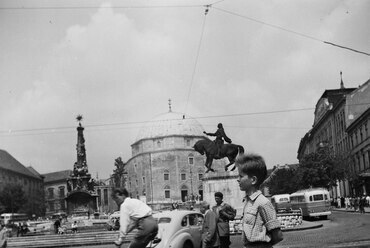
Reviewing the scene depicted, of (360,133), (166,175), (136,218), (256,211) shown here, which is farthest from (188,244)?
(166,175)

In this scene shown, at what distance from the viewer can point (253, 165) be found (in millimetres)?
4160

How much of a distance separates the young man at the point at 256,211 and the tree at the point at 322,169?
53.7 meters

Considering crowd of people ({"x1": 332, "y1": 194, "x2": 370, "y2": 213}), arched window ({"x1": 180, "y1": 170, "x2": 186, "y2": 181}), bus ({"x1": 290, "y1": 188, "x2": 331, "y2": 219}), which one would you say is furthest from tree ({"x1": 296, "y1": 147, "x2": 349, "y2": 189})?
arched window ({"x1": 180, "y1": 170, "x2": 186, "y2": 181})

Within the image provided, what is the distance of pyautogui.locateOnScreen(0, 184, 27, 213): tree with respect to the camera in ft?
223

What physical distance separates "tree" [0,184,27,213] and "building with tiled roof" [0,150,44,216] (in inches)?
53.6

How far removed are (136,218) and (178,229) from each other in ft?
14.9

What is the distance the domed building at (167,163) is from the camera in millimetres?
107875

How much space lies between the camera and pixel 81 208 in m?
47.6

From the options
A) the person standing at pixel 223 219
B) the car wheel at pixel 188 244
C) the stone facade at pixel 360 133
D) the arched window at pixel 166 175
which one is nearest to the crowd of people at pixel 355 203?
the stone facade at pixel 360 133

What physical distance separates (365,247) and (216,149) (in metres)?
15.6

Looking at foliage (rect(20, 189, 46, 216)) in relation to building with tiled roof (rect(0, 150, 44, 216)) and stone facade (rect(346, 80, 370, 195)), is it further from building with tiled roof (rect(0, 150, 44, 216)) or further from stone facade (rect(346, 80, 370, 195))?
stone facade (rect(346, 80, 370, 195))

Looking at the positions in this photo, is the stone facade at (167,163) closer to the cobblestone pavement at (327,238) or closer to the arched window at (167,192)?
the arched window at (167,192)

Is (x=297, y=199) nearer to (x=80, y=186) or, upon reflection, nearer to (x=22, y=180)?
(x=80, y=186)

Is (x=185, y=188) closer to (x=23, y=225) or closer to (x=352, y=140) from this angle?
(x=352, y=140)
